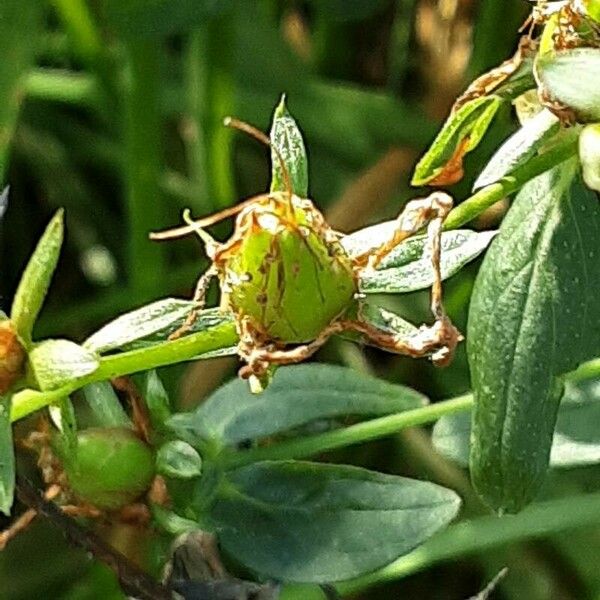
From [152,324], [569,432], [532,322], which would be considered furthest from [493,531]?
→ [152,324]

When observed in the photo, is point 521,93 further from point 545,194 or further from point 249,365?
point 249,365

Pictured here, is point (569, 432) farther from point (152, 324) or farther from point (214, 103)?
point (214, 103)

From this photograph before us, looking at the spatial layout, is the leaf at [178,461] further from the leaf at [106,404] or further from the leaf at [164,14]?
the leaf at [164,14]

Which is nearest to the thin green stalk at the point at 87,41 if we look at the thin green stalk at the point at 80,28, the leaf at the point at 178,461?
the thin green stalk at the point at 80,28

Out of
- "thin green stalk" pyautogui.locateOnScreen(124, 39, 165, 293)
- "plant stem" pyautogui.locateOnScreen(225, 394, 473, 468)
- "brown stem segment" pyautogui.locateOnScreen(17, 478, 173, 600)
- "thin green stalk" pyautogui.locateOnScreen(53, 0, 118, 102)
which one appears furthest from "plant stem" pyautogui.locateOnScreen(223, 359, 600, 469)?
"thin green stalk" pyautogui.locateOnScreen(53, 0, 118, 102)

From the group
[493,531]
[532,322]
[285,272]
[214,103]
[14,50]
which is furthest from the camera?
[214,103]
